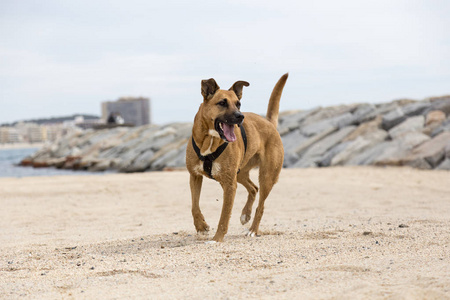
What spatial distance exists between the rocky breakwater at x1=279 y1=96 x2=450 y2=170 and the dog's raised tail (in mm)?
9338

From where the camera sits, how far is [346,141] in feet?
60.3

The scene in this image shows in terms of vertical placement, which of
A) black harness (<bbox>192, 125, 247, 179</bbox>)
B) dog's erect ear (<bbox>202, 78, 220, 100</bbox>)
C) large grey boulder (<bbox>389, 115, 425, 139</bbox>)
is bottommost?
large grey boulder (<bbox>389, 115, 425, 139</bbox>)

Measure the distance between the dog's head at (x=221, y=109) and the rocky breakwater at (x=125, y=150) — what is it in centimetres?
1700

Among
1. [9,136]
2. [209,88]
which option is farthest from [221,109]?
[9,136]

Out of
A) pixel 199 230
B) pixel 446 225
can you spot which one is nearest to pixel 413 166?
pixel 446 225

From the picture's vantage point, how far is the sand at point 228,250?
3395 mm

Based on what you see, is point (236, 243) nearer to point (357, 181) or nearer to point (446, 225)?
point (446, 225)

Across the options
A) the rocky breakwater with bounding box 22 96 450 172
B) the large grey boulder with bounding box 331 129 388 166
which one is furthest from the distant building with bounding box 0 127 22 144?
the large grey boulder with bounding box 331 129 388 166

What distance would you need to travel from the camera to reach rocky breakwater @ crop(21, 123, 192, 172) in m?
24.8

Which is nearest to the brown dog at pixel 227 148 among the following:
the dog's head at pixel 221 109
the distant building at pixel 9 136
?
the dog's head at pixel 221 109

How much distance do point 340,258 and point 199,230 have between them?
5.83ft

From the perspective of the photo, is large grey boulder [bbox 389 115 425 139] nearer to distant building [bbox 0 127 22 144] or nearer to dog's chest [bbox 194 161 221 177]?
dog's chest [bbox 194 161 221 177]

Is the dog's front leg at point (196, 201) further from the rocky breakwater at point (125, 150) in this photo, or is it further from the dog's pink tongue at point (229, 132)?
the rocky breakwater at point (125, 150)

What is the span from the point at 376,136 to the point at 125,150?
1748cm
